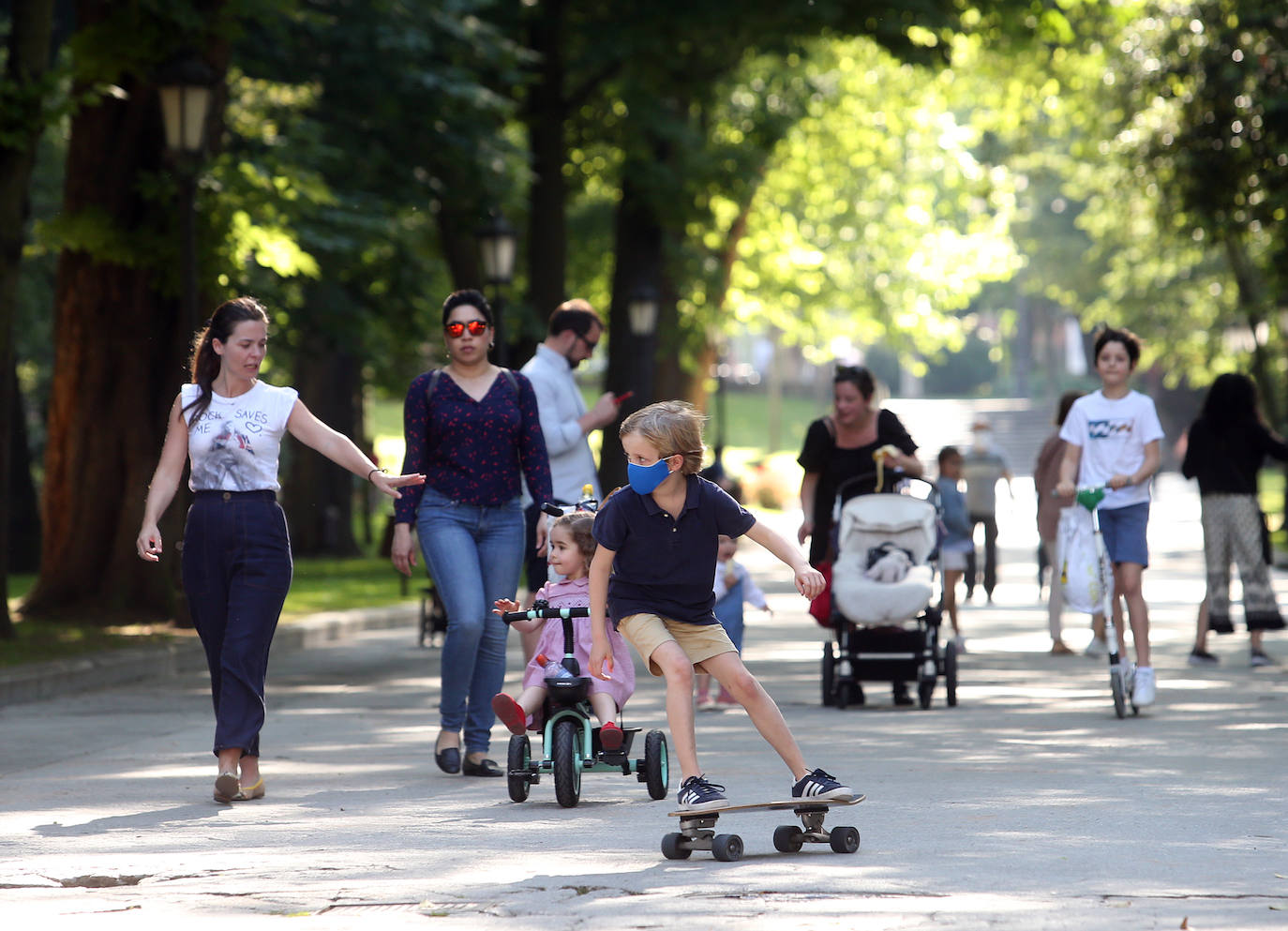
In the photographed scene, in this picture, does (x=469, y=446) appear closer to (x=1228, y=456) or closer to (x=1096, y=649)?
(x=1228, y=456)

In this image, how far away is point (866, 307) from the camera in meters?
52.6

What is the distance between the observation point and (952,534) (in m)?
17.4

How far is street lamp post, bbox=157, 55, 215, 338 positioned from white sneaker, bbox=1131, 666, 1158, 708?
8267mm

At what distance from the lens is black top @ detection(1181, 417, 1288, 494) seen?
1419 cm

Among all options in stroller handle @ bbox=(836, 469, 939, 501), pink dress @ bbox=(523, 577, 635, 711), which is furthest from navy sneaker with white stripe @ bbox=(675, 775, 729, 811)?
stroller handle @ bbox=(836, 469, 939, 501)

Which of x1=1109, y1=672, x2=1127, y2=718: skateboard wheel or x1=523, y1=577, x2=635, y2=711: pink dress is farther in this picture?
x1=1109, y1=672, x2=1127, y2=718: skateboard wheel

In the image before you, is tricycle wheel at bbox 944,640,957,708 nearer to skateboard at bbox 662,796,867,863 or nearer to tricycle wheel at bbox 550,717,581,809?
tricycle wheel at bbox 550,717,581,809

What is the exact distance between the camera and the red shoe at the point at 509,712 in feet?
25.4

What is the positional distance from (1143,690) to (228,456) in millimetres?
5138

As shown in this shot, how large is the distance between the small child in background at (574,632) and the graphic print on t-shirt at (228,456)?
3.90ft

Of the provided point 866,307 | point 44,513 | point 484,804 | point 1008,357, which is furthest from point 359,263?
point 1008,357

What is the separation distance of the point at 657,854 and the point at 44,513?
1157cm

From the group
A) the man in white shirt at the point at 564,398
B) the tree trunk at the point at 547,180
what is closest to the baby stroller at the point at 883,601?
the man in white shirt at the point at 564,398

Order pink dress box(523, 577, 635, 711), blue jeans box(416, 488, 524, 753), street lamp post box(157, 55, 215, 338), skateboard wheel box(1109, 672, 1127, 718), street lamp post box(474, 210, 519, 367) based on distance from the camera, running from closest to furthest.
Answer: pink dress box(523, 577, 635, 711) < blue jeans box(416, 488, 524, 753) < skateboard wheel box(1109, 672, 1127, 718) < street lamp post box(157, 55, 215, 338) < street lamp post box(474, 210, 519, 367)
